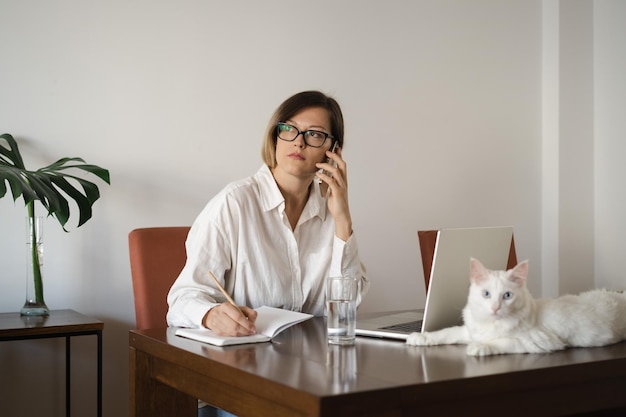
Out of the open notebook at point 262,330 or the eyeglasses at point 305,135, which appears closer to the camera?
the open notebook at point 262,330

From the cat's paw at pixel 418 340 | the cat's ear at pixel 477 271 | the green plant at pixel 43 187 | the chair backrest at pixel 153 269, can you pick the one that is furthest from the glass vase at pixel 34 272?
the cat's ear at pixel 477 271

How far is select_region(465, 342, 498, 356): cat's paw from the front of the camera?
1.28 m

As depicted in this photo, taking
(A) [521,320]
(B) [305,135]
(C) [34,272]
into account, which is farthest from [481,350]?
(C) [34,272]

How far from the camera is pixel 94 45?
276cm

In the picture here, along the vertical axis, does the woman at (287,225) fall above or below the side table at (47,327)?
above

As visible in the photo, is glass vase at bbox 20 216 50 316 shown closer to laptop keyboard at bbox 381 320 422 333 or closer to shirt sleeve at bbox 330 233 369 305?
shirt sleeve at bbox 330 233 369 305

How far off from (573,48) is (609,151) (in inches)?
23.7

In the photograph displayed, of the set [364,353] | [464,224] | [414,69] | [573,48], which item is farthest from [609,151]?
[364,353]

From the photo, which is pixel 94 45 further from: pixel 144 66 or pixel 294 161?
pixel 294 161

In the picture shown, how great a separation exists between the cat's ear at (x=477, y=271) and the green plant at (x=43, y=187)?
1392mm

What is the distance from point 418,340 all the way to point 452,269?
17cm

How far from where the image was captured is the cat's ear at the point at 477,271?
1346 mm

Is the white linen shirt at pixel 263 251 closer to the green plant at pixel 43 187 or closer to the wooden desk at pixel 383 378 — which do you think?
the wooden desk at pixel 383 378

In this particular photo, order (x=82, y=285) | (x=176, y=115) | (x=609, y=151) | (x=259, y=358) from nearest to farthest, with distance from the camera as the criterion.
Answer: (x=259, y=358) < (x=82, y=285) < (x=176, y=115) < (x=609, y=151)
